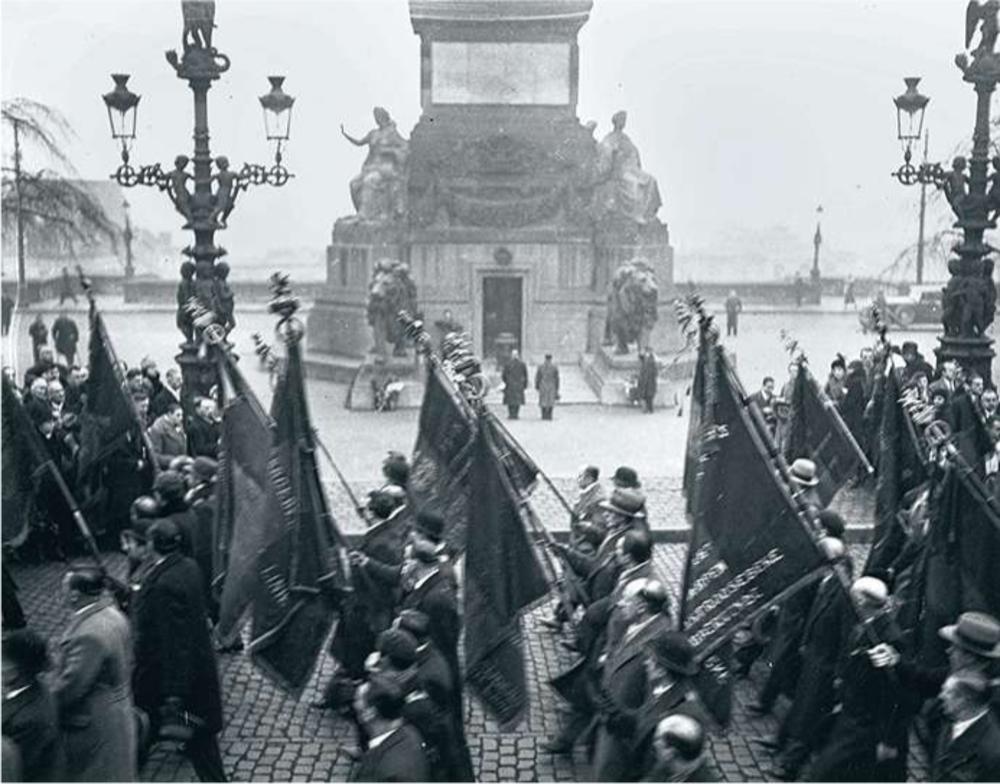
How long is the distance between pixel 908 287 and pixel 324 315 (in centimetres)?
3163

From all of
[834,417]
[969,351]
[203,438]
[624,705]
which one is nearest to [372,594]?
[624,705]

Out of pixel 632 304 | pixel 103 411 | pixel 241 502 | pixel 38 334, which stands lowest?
pixel 38 334

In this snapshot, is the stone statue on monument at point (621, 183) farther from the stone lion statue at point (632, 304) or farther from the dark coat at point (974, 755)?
the dark coat at point (974, 755)

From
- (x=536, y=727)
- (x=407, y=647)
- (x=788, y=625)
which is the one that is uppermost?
(x=407, y=647)

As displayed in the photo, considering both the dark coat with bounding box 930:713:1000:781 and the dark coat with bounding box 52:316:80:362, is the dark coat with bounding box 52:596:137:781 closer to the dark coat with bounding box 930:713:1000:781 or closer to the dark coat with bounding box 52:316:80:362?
the dark coat with bounding box 930:713:1000:781

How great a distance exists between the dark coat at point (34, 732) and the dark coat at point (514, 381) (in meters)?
17.3

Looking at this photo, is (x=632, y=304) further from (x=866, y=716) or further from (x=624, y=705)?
(x=624, y=705)

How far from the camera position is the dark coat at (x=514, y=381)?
76.8ft

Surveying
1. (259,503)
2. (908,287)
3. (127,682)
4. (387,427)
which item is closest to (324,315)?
(387,427)

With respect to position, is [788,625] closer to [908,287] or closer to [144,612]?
[144,612]

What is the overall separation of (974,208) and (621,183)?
645 inches

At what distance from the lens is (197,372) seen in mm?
14766

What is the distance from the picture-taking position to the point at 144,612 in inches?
303

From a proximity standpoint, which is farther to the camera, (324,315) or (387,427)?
(324,315)
